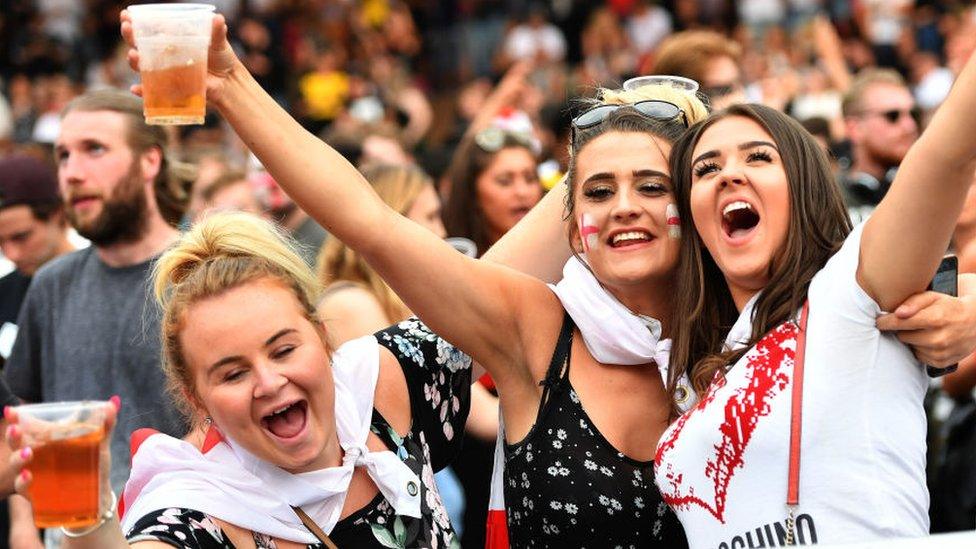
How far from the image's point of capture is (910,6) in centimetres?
1345

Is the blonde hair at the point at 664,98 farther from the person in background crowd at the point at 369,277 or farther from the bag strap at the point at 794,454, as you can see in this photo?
the person in background crowd at the point at 369,277

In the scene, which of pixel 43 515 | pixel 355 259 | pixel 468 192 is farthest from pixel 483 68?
pixel 43 515

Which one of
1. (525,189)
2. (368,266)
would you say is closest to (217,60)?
(368,266)

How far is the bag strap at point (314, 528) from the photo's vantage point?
2906 millimetres

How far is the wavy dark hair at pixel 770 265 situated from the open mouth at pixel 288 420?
2.55 feet

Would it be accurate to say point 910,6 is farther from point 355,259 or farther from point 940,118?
point 940,118

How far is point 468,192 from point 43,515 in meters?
3.71

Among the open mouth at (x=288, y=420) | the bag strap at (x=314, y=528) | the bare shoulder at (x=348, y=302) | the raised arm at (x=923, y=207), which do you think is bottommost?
the bare shoulder at (x=348, y=302)

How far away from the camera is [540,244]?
3.51 metres

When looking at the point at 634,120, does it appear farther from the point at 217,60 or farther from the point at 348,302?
the point at 348,302

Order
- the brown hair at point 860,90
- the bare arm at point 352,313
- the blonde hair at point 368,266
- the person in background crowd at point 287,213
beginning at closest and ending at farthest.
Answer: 1. the bare arm at point 352,313
2. the blonde hair at point 368,266
3. the person in background crowd at point 287,213
4. the brown hair at point 860,90

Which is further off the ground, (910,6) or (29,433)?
(29,433)

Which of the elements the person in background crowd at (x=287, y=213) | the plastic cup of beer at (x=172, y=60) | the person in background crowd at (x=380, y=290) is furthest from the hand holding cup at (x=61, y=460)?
the person in background crowd at (x=287, y=213)

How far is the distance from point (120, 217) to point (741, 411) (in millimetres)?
2564
